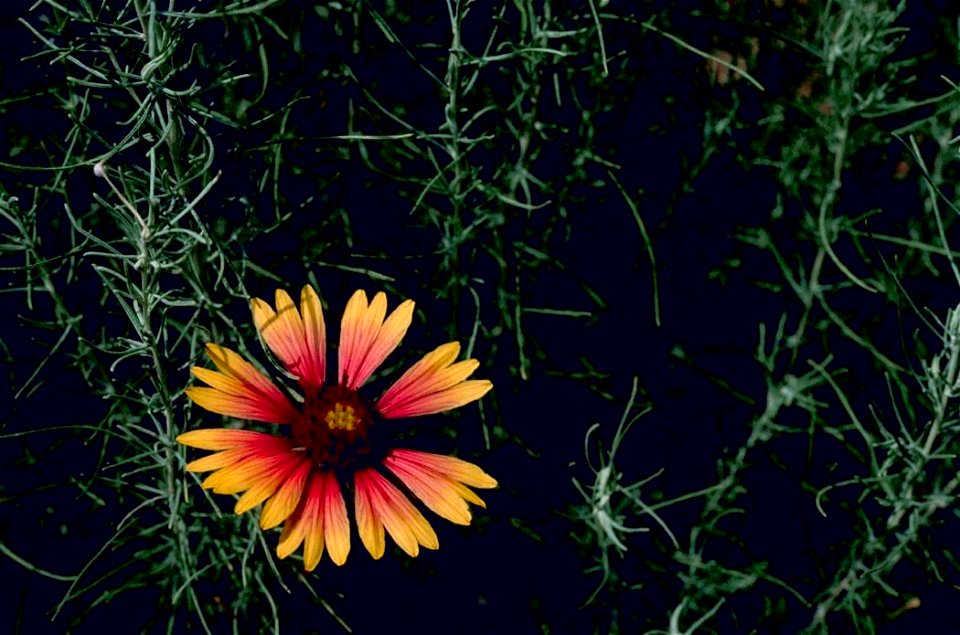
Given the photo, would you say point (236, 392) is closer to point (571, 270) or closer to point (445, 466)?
point (445, 466)

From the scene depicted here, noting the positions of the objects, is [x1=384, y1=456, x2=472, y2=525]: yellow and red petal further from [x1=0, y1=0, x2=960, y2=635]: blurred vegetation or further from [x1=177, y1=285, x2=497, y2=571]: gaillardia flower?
[x1=0, y1=0, x2=960, y2=635]: blurred vegetation

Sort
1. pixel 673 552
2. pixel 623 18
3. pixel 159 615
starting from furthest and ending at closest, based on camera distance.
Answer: pixel 673 552
pixel 159 615
pixel 623 18

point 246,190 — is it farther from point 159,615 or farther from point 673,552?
point 673,552

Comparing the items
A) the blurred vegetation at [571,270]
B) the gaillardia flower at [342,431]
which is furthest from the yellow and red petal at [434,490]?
the blurred vegetation at [571,270]

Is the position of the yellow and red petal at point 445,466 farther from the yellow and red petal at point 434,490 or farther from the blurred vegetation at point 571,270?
the blurred vegetation at point 571,270

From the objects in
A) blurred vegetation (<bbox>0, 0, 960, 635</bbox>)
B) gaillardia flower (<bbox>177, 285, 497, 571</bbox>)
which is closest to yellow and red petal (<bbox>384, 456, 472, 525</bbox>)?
gaillardia flower (<bbox>177, 285, 497, 571</bbox>)

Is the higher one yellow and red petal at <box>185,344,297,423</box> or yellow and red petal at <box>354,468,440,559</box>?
yellow and red petal at <box>185,344,297,423</box>

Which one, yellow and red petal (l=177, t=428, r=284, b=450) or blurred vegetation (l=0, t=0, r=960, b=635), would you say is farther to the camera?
blurred vegetation (l=0, t=0, r=960, b=635)

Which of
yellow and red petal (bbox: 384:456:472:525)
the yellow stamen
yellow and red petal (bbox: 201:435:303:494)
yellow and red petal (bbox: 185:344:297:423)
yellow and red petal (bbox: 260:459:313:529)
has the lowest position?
yellow and red petal (bbox: 384:456:472:525)

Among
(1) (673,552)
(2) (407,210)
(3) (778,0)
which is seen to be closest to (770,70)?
(3) (778,0)
